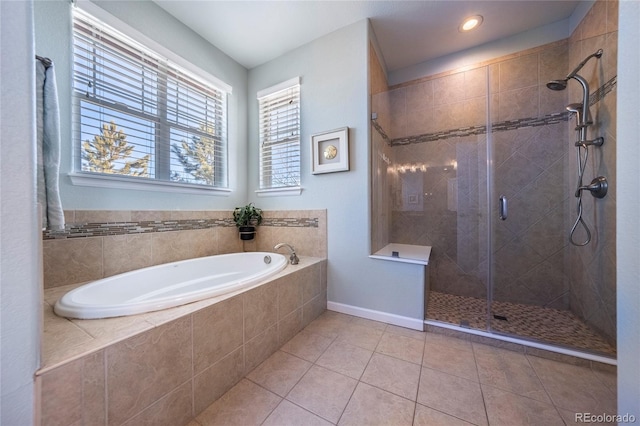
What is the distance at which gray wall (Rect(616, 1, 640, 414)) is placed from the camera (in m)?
0.58

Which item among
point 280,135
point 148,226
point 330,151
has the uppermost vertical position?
point 280,135

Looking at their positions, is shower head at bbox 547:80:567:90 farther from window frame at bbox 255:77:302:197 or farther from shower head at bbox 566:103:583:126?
window frame at bbox 255:77:302:197

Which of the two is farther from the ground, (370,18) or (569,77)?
(370,18)

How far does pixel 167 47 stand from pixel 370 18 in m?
1.85

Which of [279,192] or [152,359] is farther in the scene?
[279,192]

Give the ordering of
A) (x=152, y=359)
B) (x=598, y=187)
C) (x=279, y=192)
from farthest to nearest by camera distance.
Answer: (x=279, y=192) < (x=598, y=187) < (x=152, y=359)

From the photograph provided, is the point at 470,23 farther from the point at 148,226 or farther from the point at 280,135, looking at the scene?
the point at 148,226

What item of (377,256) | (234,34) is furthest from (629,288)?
(234,34)

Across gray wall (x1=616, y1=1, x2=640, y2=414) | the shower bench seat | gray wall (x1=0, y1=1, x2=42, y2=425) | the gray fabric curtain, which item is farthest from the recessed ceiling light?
the gray fabric curtain

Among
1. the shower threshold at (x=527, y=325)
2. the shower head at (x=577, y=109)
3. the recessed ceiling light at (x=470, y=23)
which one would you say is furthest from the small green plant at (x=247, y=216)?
the shower head at (x=577, y=109)

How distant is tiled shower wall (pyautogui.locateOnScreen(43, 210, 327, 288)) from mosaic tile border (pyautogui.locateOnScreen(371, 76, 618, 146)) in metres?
1.25

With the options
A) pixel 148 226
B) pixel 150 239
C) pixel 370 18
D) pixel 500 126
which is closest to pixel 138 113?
pixel 148 226

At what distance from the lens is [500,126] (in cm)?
196

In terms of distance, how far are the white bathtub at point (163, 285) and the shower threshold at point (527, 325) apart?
151 cm
